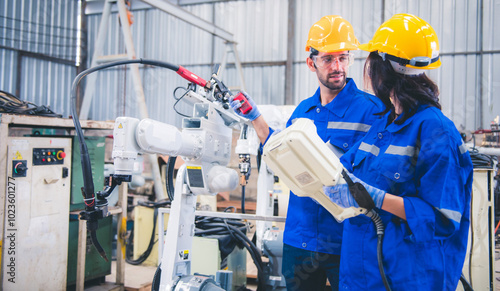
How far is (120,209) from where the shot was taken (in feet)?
10.4

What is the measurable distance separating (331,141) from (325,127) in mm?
86

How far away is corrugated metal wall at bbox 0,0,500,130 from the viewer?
266 inches

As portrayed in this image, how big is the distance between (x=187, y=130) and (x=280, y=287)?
1.48m

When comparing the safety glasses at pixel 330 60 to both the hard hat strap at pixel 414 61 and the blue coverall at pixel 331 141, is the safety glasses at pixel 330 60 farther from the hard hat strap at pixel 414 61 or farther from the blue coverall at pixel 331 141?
the hard hat strap at pixel 414 61

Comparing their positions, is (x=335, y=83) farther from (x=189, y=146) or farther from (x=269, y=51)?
(x=269, y=51)

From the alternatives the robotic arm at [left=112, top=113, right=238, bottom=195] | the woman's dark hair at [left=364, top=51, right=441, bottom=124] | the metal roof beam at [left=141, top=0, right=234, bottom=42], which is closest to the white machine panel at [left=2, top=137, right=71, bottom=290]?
the robotic arm at [left=112, top=113, right=238, bottom=195]

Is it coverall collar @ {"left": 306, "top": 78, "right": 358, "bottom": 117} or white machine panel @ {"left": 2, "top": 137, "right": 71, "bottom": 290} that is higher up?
coverall collar @ {"left": 306, "top": 78, "right": 358, "bottom": 117}

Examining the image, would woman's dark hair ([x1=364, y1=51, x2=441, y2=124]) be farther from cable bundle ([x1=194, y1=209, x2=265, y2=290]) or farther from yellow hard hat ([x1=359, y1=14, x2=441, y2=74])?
cable bundle ([x1=194, y1=209, x2=265, y2=290])

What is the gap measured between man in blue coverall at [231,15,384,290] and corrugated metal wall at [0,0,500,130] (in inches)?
192

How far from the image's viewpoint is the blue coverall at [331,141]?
1.65m

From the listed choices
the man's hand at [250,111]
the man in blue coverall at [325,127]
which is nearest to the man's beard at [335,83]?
the man in blue coverall at [325,127]

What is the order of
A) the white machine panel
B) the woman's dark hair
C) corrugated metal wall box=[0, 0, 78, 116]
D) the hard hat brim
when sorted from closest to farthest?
1. the woman's dark hair
2. the hard hat brim
3. the white machine panel
4. corrugated metal wall box=[0, 0, 78, 116]

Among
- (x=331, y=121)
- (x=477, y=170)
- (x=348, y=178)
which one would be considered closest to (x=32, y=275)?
(x=331, y=121)

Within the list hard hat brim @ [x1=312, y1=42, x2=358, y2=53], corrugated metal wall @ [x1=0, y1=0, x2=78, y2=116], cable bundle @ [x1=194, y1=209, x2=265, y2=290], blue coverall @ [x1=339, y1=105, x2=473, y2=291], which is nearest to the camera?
blue coverall @ [x1=339, y1=105, x2=473, y2=291]
